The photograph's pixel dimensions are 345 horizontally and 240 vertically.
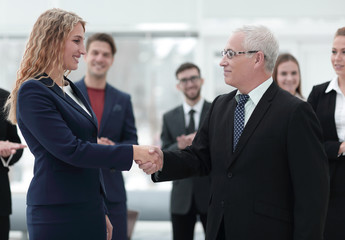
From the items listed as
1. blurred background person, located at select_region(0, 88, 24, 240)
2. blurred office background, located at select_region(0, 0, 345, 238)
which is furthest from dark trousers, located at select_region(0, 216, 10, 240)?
blurred office background, located at select_region(0, 0, 345, 238)

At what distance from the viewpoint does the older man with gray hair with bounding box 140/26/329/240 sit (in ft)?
6.65

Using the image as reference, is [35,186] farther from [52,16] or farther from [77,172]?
[52,16]

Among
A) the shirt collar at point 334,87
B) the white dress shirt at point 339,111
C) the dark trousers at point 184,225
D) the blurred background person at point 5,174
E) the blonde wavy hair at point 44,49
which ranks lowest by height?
the dark trousers at point 184,225

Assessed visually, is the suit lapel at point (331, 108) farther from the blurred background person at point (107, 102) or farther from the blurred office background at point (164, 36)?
the blurred office background at point (164, 36)

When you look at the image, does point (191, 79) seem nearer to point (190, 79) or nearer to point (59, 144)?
point (190, 79)

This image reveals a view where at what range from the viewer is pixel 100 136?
3408mm

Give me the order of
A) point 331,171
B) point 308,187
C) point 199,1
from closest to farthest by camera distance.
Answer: point 308,187 → point 331,171 → point 199,1

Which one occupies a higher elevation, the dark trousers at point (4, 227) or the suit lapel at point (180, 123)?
the suit lapel at point (180, 123)

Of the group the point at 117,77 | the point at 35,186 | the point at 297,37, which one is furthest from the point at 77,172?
the point at 297,37

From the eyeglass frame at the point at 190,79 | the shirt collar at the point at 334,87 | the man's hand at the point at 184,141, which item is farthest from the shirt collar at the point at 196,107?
the shirt collar at the point at 334,87

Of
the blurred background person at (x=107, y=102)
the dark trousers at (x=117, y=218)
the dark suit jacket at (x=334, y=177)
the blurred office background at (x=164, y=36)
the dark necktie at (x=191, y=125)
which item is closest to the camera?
the dark suit jacket at (x=334, y=177)

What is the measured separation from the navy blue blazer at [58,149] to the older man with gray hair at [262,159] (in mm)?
493

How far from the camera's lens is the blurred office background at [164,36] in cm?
593

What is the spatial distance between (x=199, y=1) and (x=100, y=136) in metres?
3.18
